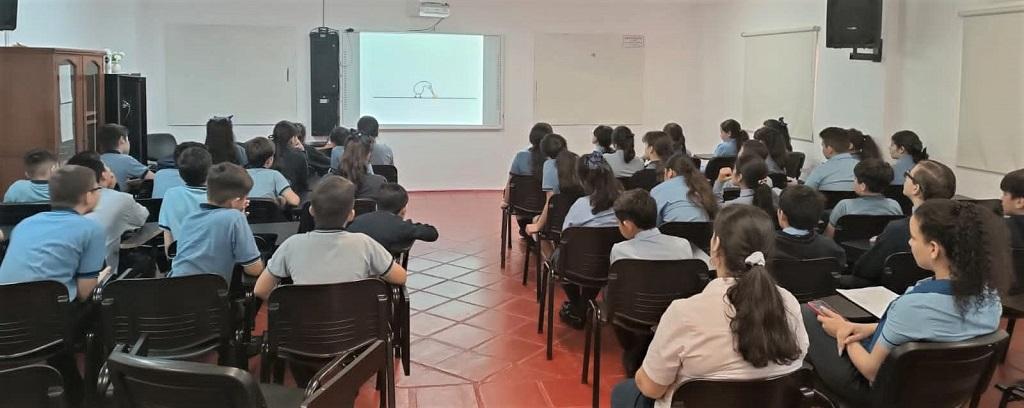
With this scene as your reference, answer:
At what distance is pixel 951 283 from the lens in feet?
7.30

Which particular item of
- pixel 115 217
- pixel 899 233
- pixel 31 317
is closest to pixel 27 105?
pixel 115 217

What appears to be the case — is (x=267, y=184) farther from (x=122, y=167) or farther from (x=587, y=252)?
(x=587, y=252)

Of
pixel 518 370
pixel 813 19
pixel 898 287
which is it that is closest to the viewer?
pixel 898 287

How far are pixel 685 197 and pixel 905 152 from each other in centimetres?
252

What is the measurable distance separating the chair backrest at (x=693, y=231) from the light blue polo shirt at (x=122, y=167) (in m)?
3.77

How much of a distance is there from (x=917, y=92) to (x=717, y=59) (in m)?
3.47

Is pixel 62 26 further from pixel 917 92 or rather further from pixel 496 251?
pixel 917 92

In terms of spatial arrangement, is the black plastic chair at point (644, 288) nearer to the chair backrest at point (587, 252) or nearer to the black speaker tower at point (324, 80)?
the chair backrest at point (587, 252)

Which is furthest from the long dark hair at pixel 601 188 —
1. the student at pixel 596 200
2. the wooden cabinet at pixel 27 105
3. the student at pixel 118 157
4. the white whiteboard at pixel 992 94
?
the wooden cabinet at pixel 27 105

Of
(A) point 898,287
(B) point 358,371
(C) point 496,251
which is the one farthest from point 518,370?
(C) point 496,251

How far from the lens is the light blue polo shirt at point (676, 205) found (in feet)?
13.9

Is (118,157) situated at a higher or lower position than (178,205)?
higher

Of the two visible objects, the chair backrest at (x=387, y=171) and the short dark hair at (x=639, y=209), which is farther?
the chair backrest at (x=387, y=171)

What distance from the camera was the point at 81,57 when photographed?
637 cm
